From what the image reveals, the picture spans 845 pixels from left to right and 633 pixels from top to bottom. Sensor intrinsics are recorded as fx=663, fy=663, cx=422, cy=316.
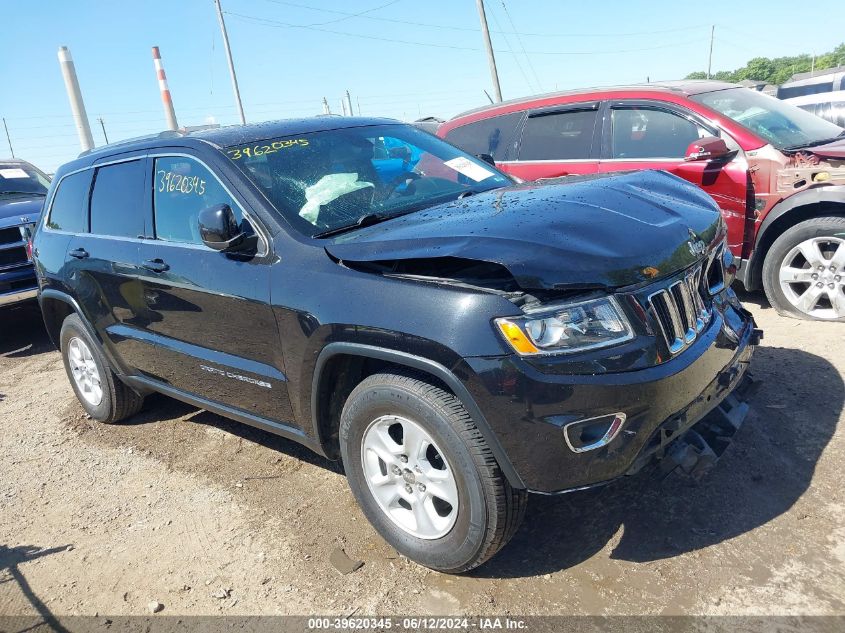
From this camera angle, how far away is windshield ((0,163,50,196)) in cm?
867

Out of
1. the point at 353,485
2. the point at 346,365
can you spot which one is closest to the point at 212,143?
the point at 346,365

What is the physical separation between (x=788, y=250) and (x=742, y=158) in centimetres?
78

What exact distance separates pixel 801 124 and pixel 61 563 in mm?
6108

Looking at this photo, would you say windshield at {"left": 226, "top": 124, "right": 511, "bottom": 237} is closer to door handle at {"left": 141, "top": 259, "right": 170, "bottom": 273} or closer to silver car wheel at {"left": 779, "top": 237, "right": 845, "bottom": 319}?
door handle at {"left": 141, "top": 259, "right": 170, "bottom": 273}

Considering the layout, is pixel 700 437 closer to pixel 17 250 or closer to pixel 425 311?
pixel 425 311

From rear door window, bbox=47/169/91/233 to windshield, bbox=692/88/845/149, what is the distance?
466cm

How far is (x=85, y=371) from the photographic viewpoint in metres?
4.88

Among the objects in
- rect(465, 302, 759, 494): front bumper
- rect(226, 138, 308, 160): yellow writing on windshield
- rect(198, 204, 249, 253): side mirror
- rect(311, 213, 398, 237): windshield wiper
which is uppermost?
rect(226, 138, 308, 160): yellow writing on windshield

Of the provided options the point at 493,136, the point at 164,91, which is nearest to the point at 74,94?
the point at 164,91

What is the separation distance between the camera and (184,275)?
3410mm

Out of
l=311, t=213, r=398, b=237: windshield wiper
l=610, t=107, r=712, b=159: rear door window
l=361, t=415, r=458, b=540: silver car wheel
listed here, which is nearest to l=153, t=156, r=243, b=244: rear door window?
l=311, t=213, r=398, b=237: windshield wiper

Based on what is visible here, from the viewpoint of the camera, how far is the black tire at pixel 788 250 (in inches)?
184

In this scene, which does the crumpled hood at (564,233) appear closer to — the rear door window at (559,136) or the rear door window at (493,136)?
the rear door window at (559,136)

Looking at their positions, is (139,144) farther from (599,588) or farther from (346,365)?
(599,588)
